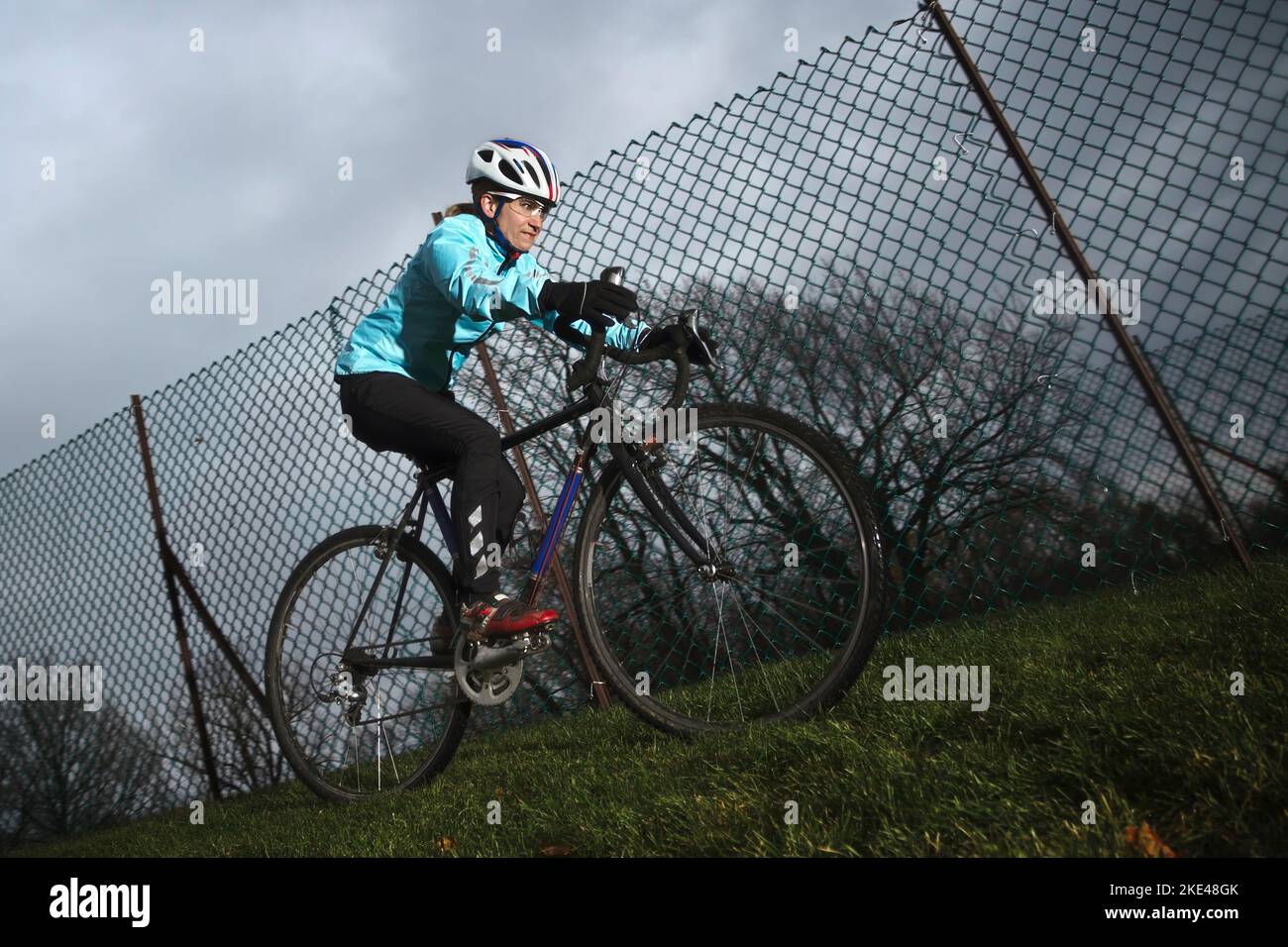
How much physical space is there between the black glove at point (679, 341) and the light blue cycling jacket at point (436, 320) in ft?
0.41

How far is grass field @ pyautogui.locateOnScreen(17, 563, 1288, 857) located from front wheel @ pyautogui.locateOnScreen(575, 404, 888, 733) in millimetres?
233

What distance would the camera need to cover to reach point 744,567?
290 cm

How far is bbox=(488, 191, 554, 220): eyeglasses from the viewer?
322 centimetres

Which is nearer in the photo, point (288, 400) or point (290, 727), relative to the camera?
point (290, 727)

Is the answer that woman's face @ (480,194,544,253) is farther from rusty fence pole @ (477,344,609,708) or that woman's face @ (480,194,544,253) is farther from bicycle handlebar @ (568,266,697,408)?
rusty fence pole @ (477,344,609,708)

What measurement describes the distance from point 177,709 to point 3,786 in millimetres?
1757

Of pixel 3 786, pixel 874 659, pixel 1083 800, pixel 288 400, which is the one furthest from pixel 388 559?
pixel 3 786

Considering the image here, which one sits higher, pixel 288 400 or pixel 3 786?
pixel 288 400

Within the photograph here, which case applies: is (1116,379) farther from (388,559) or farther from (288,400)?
(288,400)

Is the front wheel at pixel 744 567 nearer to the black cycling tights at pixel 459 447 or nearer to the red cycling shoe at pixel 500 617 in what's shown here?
the red cycling shoe at pixel 500 617

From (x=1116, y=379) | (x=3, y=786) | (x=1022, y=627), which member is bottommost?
(x=3, y=786)

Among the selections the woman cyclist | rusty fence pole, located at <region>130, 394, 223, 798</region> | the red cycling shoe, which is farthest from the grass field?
rusty fence pole, located at <region>130, 394, 223, 798</region>

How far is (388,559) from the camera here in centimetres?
355
